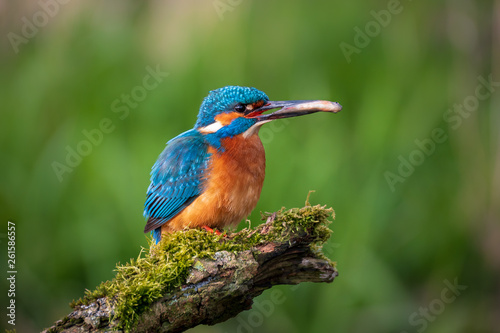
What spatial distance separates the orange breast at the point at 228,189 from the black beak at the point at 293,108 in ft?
0.57

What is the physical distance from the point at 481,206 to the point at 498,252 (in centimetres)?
42

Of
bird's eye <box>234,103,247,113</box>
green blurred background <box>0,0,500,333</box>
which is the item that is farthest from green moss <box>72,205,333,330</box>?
green blurred background <box>0,0,500,333</box>

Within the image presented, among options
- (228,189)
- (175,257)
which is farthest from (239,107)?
(175,257)

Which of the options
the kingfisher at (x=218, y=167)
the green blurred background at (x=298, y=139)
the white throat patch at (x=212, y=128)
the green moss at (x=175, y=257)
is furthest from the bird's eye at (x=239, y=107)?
the green blurred background at (x=298, y=139)

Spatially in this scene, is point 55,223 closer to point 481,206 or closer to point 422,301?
point 422,301

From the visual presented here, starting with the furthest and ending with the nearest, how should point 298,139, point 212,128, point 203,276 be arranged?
1. point 298,139
2. point 212,128
3. point 203,276

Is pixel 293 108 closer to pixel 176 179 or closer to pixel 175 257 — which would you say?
pixel 176 179

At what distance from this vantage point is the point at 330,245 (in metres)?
4.29

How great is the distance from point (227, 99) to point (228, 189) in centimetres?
52

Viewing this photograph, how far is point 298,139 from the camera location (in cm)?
444

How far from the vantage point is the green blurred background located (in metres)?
4.27

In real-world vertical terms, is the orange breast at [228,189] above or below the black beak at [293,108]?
below

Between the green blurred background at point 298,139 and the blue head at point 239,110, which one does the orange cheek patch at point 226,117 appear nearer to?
the blue head at point 239,110

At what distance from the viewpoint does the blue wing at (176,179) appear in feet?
10.1
